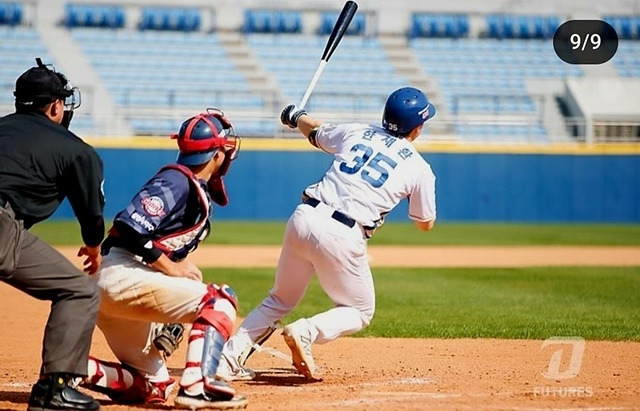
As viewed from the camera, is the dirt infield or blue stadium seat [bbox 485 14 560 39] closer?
the dirt infield

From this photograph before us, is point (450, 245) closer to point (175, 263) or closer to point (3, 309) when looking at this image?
point (3, 309)

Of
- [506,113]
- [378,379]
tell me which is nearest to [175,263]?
[378,379]

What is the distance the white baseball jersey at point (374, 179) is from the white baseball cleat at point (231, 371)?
1.10 m

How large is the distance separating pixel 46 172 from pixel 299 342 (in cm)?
188

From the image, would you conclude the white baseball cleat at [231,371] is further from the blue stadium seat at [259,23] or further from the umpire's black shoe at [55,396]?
the blue stadium seat at [259,23]

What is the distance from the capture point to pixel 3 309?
10516mm

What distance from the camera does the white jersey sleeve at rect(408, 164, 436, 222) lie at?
6.27 meters

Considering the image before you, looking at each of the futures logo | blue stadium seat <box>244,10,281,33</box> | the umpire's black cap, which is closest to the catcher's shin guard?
the umpire's black cap

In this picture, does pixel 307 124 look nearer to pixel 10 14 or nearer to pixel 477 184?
pixel 477 184

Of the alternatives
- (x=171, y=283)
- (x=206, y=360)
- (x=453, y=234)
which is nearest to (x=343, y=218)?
(x=171, y=283)

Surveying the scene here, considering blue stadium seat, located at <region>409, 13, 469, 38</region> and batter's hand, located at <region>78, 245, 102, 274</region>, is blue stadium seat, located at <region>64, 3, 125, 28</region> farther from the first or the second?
batter's hand, located at <region>78, 245, 102, 274</region>

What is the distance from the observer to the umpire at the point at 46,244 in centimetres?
491

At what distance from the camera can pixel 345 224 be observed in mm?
6082

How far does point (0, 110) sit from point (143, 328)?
2010 centimetres
